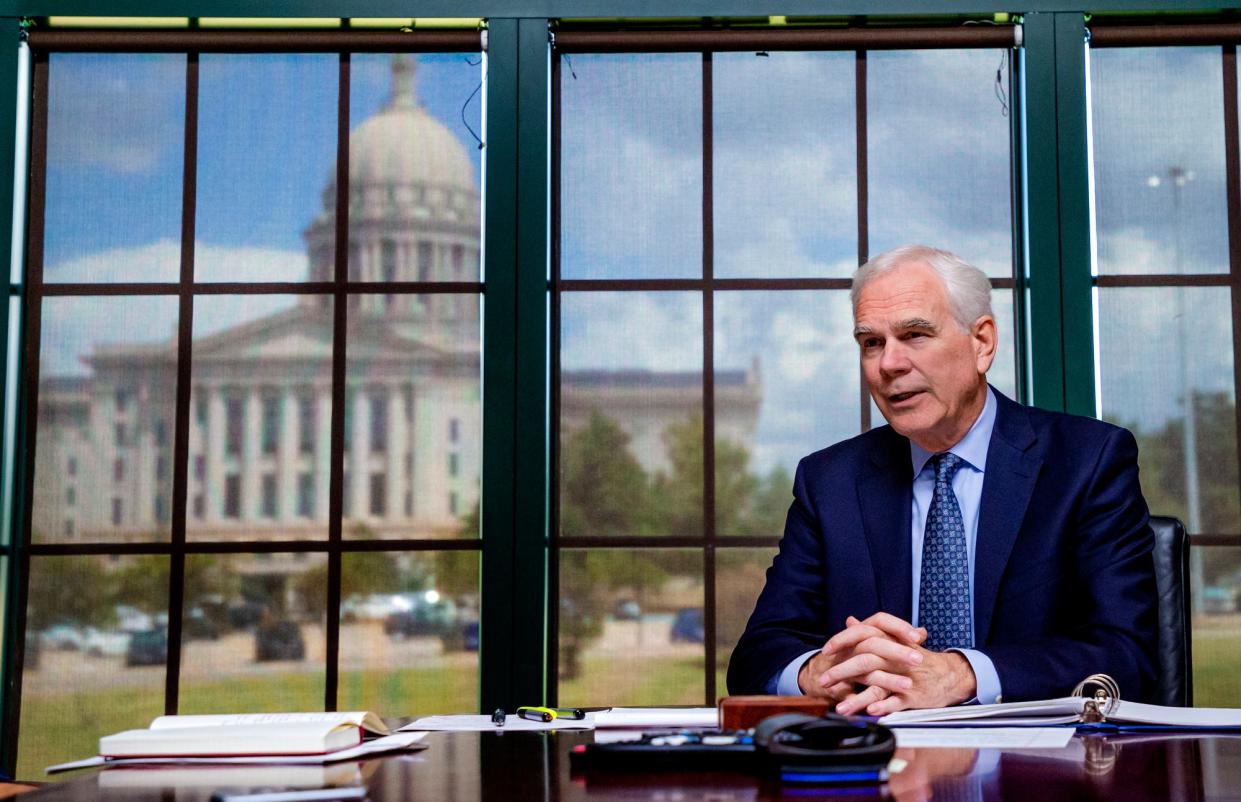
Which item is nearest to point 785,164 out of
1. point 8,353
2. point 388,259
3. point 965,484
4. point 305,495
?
point 388,259

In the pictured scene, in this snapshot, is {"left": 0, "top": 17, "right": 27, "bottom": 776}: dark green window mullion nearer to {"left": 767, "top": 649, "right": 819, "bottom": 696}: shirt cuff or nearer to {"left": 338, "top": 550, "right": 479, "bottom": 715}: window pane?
{"left": 338, "top": 550, "right": 479, "bottom": 715}: window pane

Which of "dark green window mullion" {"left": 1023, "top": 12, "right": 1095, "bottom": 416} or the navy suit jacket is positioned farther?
"dark green window mullion" {"left": 1023, "top": 12, "right": 1095, "bottom": 416}

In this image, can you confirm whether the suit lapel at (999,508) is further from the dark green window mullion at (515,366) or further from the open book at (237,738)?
the dark green window mullion at (515,366)

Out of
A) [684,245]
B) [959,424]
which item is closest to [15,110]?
[684,245]

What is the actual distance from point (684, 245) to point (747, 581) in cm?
94

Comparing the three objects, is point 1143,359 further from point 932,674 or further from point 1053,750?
point 1053,750

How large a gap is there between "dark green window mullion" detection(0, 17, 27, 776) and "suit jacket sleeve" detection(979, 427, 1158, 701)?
255 centimetres

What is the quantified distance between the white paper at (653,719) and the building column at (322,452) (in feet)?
5.65

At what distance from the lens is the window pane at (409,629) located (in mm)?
3082

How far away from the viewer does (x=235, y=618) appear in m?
3.10

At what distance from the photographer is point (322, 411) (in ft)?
10.3

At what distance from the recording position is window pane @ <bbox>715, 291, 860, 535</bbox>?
311 cm

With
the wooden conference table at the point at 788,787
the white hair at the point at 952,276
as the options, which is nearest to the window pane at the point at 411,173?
the white hair at the point at 952,276

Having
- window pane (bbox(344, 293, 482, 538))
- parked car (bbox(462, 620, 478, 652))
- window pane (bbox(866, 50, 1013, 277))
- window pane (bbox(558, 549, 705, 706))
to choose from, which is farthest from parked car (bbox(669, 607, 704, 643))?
window pane (bbox(866, 50, 1013, 277))
